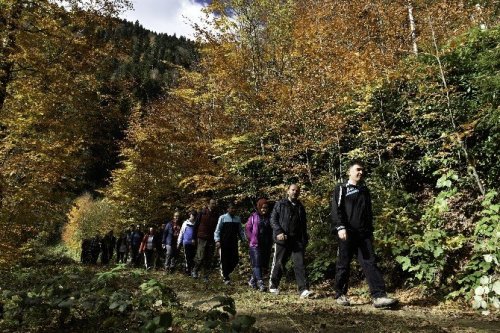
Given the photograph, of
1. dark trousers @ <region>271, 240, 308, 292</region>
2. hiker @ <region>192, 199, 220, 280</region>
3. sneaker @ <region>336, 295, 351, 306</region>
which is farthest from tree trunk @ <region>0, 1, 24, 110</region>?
sneaker @ <region>336, 295, 351, 306</region>

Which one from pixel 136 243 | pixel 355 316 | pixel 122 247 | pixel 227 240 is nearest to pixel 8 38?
pixel 227 240

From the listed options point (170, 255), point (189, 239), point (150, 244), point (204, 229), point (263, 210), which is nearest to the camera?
point (263, 210)

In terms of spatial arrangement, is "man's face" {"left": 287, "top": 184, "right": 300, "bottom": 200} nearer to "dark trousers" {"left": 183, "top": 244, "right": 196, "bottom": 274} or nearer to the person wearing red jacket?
"dark trousers" {"left": 183, "top": 244, "right": 196, "bottom": 274}

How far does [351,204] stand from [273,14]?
12.5 meters

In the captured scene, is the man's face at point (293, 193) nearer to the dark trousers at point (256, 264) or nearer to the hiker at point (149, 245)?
the dark trousers at point (256, 264)

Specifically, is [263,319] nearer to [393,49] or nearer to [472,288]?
[472,288]

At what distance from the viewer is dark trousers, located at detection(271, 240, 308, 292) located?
6476mm

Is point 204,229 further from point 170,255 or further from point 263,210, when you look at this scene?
point 170,255

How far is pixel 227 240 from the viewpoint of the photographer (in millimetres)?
8812

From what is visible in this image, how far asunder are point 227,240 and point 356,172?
407 cm

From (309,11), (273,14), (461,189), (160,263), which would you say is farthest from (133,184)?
(461,189)

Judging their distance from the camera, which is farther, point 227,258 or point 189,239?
point 189,239

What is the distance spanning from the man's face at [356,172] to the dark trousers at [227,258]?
4020mm

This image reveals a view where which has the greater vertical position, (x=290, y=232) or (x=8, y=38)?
(x=8, y=38)
